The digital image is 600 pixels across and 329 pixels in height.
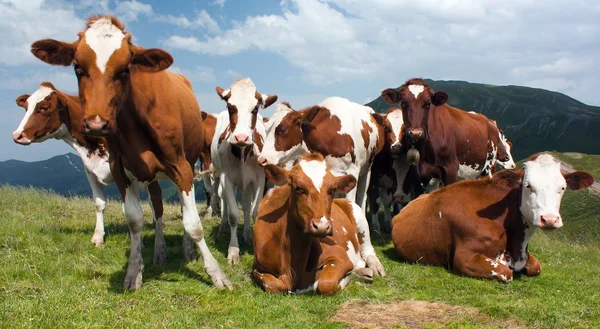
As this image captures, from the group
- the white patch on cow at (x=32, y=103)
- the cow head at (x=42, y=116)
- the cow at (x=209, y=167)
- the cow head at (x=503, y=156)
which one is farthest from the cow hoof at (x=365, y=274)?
the cow head at (x=503, y=156)

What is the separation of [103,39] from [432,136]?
767 centimetres

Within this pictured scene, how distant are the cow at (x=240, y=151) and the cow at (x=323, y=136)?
0.42m

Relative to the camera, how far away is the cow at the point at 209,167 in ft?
42.2

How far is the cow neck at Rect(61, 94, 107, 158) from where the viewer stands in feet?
32.1

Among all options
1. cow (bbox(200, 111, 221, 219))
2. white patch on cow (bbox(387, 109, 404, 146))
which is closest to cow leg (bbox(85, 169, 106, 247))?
cow (bbox(200, 111, 221, 219))

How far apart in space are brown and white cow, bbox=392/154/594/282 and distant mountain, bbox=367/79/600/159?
464 feet

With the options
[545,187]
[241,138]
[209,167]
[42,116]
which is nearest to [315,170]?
[241,138]

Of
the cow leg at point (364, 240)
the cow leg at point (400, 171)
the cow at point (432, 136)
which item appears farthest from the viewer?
the cow leg at point (400, 171)

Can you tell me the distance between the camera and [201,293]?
6434mm

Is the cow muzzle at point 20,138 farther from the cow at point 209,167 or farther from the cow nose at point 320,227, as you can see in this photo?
the cow nose at point 320,227

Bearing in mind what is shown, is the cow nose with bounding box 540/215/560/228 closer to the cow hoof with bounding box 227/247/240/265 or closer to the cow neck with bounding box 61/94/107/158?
the cow hoof with bounding box 227/247/240/265

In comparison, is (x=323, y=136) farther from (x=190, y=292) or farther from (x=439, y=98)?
(x=190, y=292)

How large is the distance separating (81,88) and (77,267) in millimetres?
2903

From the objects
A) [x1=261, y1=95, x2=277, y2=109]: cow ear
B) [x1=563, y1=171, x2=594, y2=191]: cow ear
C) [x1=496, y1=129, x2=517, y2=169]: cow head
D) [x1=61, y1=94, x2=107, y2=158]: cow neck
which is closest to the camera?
[x1=563, y1=171, x2=594, y2=191]: cow ear
